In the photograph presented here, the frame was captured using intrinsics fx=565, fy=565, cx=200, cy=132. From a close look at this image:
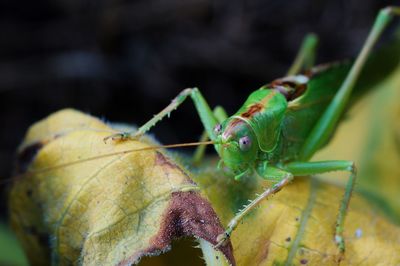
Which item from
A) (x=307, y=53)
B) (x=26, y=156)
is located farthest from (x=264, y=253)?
(x=307, y=53)

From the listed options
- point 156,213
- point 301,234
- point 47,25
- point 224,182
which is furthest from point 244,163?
point 47,25

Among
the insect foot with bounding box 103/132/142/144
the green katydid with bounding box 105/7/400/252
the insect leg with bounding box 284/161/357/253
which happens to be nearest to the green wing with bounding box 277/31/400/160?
the green katydid with bounding box 105/7/400/252

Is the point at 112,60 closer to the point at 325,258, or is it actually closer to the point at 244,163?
the point at 244,163

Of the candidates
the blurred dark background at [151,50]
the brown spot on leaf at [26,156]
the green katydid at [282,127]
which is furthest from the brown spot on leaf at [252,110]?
the blurred dark background at [151,50]

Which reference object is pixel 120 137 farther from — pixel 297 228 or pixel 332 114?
pixel 332 114

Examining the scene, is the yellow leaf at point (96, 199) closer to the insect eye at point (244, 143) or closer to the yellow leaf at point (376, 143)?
the insect eye at point (244, 143)
